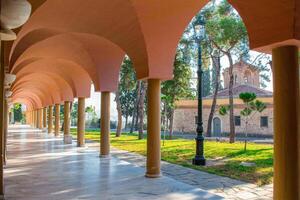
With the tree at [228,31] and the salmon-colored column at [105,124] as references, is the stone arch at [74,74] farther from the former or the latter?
the tree at [228,31]

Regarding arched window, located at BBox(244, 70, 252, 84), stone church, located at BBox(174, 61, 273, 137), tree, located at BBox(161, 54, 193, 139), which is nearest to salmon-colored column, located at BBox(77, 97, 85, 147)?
tree, located at BBox(161, 54, 193, 139)

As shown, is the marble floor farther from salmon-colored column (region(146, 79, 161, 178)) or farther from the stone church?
the stone church

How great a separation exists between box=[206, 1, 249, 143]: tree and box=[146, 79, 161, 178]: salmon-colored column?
1426cm

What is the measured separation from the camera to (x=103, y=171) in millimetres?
10289

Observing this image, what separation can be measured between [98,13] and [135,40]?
1.32 meters

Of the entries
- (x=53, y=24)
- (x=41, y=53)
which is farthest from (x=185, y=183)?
(x=41, y=53)

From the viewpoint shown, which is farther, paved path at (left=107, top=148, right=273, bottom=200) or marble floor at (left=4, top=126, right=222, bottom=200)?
paved path at (left=107, top=148, right=273, bottom=200)

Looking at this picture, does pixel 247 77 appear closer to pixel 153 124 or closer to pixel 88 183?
pixel 153 124

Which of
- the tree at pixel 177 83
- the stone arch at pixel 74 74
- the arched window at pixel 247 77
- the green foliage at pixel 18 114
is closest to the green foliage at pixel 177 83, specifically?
the tree at pixel 177 83

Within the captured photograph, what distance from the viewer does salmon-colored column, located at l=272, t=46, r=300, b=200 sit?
5.10 m

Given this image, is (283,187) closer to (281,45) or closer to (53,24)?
(281,45)

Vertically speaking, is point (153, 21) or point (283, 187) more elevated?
point (153, 21)

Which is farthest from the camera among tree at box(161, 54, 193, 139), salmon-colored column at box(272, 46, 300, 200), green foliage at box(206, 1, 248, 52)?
tree at box(161, 54, 193, 139)

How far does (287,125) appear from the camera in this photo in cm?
518
